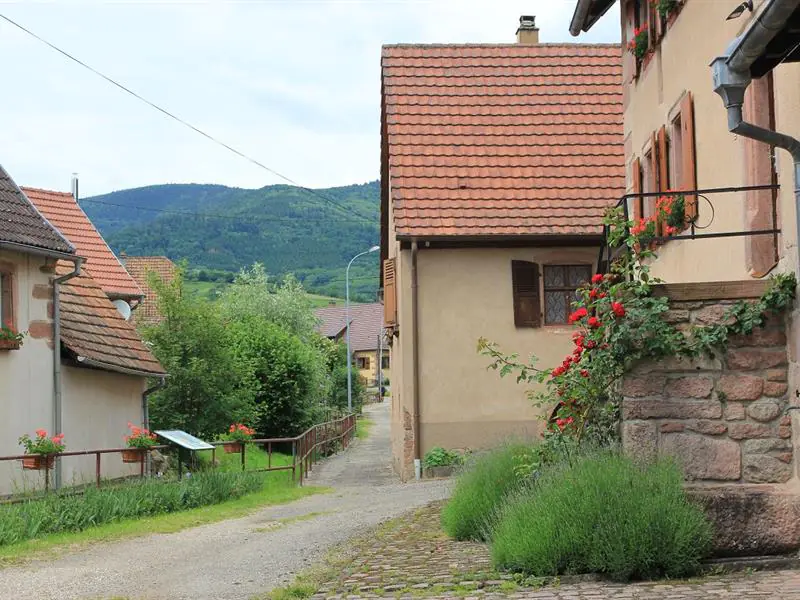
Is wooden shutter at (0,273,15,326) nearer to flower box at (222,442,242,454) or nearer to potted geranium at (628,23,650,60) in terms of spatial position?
flower box at (222,442,242,454)

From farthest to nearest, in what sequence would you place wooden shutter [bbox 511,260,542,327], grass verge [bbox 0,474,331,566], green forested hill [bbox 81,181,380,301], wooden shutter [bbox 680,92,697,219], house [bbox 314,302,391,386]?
1. green forested hill [bbox 81,181,380,301]
2. house [bbox 314,302,391,386]
3. wooden shutter [bbox 511,260,542,327]
4. wooden shutter [bbox 680,92,697,219]
5. grass verge [bbox 0,474,331,566]

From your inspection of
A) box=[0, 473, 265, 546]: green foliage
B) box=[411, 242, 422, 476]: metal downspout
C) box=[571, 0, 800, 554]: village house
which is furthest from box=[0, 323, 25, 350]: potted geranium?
box=[571, 0, 800, 554]: village house

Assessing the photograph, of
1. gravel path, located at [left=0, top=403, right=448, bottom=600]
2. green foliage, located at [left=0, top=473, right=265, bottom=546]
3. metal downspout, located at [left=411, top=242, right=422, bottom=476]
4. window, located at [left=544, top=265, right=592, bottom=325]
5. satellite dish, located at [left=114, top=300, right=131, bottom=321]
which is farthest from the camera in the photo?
satellite dish, located at [left=114, top=300, right=131, bottom=321]

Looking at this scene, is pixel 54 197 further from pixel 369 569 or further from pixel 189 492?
pixel 369 569

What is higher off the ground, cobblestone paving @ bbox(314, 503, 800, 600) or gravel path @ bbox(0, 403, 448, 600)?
cobblestone paving @ bbox(314, 503, 800, 600)

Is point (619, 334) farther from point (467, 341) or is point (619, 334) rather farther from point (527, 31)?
point (527, 31)

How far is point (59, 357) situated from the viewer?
20.4m

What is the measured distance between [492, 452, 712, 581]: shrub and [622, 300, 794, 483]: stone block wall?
1.98 ft

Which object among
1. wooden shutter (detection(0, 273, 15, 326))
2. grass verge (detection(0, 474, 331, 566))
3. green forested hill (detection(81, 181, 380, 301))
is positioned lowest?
grass verge (detection(0, 474, 331, 566))

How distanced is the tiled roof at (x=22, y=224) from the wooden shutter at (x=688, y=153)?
10622 mm

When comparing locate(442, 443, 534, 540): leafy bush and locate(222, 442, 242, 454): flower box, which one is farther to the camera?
locate(222, 442, 242, 454): flower box

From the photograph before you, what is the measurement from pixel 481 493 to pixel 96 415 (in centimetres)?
1295

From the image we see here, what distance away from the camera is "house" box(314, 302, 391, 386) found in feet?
353

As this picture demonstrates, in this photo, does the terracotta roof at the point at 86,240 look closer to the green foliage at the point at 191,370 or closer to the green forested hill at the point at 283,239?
the green foliage at the point at 191,370
